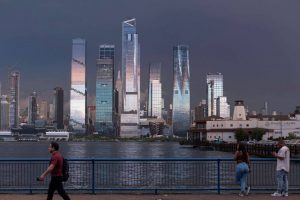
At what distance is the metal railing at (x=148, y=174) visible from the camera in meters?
24.9

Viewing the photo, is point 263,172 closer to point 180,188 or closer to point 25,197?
point 180,188

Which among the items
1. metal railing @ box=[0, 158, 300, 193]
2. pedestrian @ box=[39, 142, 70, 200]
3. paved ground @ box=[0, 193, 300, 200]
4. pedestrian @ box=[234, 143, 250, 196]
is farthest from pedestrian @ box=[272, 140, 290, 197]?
pedestrian @ box=[39, 142, 70, 200]

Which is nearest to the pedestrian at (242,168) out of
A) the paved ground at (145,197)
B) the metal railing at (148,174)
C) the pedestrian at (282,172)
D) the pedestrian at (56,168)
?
the paved ground at (145,197)

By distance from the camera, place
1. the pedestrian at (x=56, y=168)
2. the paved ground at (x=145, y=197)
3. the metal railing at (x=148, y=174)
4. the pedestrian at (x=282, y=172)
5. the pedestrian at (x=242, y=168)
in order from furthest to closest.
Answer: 1. the metal railing at (x=148, y=174)
2. the pedestrian at (x=242, y=168)
3. the pedestrian at (x=282, y=172)
4. the paved ground at (x=145, y=197)
5. the pedestrian at (x=56, y=168)

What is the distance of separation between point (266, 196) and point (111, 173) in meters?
7.17

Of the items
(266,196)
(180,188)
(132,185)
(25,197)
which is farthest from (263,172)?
(25,197)

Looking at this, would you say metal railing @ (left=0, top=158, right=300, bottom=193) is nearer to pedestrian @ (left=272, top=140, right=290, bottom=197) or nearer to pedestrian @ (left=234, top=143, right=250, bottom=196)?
pedestrian @ (left=234, top=143, right=250, bottom=196)

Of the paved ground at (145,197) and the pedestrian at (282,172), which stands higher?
the pedestrian at (282,172)

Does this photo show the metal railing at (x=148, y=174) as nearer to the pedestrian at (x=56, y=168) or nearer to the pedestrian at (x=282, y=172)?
the pedestrian at (x=282, y=172)

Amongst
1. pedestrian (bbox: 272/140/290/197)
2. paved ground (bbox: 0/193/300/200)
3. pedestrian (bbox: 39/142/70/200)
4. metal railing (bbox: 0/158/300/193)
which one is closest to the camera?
pedestrian (bbox: 39/142/70/200)

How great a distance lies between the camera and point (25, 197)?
23.3m

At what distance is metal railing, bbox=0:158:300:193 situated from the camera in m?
24.9

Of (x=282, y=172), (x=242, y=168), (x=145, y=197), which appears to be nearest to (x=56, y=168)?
(x=145, y=197)

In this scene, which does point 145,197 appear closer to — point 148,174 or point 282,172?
point 148,174
